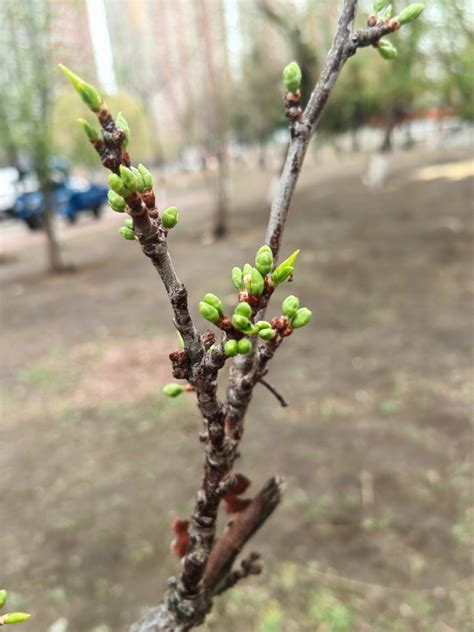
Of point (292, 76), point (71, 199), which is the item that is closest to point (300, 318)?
point (292, 76)

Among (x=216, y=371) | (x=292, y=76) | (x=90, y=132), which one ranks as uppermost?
(x=292, y=76)

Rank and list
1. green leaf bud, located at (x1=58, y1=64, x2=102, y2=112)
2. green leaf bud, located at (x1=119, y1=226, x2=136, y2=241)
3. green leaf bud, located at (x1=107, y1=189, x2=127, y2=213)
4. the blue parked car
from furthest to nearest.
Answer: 1. the blue parked car
2. green leaf bud, located at (x1=119, y1=226, x2=136, y2=241)
3. green leaf bud, located at (x1=107, y1=189, x2=127, y2=213)
4. green leaf bud, located at (x1=58, y1=64, x2=102, y2=112)

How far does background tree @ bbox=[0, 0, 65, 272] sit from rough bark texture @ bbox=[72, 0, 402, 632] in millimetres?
13547

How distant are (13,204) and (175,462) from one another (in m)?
23.6

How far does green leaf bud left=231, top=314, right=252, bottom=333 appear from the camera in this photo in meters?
0.98

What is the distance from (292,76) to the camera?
1.28m

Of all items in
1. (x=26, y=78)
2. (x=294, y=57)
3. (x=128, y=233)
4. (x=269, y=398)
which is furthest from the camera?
(x=294, y=57)

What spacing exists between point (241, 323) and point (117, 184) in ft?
0.99

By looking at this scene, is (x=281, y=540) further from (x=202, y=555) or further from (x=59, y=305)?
(x=59, y=305)

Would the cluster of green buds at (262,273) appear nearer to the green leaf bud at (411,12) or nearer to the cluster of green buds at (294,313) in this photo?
the cluster of green buds at (294,313)

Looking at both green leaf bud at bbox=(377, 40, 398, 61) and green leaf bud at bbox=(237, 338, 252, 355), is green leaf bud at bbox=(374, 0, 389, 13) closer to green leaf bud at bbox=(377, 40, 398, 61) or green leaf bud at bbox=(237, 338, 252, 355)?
green leaf bud at bbox=(377, 40, 398, 61)

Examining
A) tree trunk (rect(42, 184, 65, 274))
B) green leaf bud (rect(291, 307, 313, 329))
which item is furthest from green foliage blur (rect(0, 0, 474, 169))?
green leaf bud (rect(291, 307, 313, 329))

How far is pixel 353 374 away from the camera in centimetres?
838

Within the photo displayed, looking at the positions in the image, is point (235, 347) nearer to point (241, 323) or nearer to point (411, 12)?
point (241, 323)
